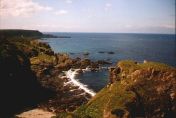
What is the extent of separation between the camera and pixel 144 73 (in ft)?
105

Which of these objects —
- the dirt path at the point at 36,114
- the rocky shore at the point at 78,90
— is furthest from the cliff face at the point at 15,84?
the dirt path at the point at 36,114

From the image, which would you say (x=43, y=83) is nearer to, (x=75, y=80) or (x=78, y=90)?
(x=75, y=80)

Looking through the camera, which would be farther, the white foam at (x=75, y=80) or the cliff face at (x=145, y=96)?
the white foam at (x=75, y=80)

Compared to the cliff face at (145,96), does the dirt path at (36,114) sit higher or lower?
lower

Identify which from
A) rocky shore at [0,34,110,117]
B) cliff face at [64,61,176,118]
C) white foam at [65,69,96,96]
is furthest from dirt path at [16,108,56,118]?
white foam at [65,69,96,96]

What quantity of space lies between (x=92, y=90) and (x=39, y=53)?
37660mm

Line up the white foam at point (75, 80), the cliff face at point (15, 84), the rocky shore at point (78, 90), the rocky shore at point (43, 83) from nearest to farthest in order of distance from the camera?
the rocky shore at point (78, 90) < the cliff face at point (15, 84) < the rocky shore at point (43, 83) < the white foam at point (75, 80)

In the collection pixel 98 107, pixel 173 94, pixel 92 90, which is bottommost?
pixel 92 90

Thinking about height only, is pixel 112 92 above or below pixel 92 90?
above

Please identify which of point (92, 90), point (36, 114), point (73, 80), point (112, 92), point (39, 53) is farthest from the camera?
point (39, 53)

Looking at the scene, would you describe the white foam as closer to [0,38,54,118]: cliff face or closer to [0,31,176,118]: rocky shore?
[0,31,176,118]: rocky shore

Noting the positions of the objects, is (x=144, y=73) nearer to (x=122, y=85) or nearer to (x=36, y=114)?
(x=122, y=85)

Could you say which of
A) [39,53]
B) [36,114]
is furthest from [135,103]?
[39,53]

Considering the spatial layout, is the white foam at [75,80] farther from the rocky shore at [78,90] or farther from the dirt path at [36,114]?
the dirt path at [36,114]
